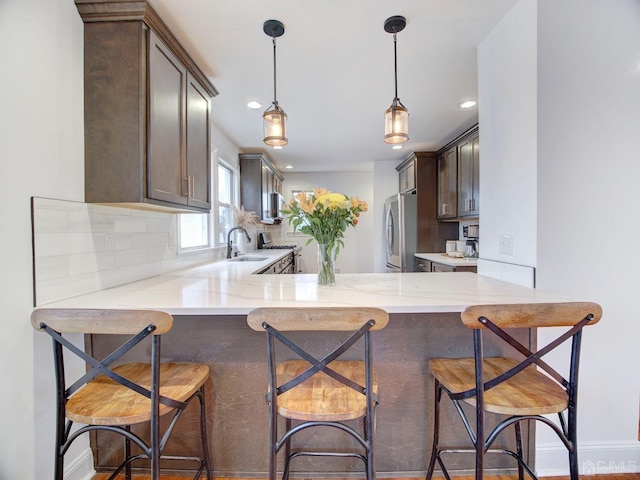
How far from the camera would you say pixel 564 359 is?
1.51m

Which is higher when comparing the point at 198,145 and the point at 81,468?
the point at 198,145

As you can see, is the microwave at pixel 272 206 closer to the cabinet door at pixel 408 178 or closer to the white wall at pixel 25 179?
the cabinet door at pixel 408 178

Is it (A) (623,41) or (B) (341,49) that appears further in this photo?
(B) (341,49)

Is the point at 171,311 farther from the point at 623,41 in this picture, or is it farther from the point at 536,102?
the point at 623,41

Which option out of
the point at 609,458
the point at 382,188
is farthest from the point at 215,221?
the point at 609,458

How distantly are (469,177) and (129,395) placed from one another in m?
3.63

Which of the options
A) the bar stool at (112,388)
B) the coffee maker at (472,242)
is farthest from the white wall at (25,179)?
the coffee maker at (472,242)

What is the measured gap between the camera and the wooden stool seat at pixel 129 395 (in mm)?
1032

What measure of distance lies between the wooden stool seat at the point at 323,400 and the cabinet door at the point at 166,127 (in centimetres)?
121

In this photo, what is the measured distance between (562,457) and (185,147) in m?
2.71

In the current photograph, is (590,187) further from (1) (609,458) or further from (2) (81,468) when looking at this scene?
(2) (81,468)

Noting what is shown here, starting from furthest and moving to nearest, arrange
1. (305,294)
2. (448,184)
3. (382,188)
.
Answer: (382,188)
(448,184)
(305,294)

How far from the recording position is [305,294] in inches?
55.9

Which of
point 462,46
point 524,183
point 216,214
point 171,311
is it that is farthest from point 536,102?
point 216,214
